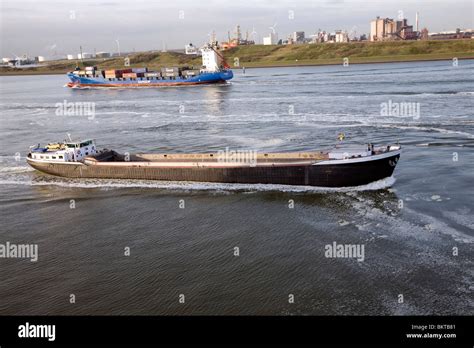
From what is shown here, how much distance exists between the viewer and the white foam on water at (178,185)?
3700 centimetres

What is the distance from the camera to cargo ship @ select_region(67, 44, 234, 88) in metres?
146

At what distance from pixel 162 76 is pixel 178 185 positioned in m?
120

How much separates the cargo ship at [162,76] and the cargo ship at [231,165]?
103746 mm

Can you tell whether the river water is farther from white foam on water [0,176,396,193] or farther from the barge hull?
the barge hull

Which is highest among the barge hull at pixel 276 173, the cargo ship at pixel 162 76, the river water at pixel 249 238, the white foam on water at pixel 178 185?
the cargo ship at pixel 162 76

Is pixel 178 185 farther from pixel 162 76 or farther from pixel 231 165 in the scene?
pixel 162 76

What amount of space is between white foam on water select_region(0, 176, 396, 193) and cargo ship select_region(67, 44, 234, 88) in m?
105

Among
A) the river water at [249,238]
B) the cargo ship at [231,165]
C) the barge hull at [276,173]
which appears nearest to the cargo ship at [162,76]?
the river water at [249,238]

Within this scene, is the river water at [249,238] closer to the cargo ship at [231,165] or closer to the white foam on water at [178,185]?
the white foam on water at [178,185]

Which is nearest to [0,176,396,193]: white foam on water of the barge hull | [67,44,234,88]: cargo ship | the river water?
the river water
